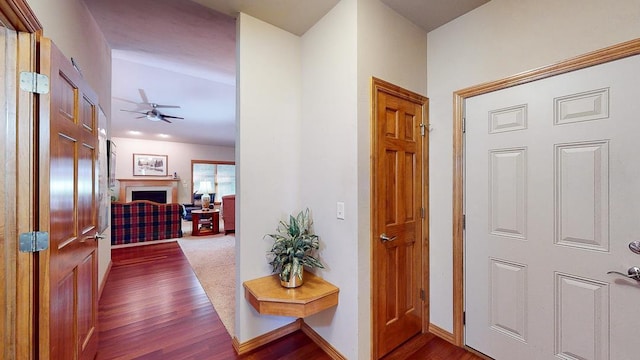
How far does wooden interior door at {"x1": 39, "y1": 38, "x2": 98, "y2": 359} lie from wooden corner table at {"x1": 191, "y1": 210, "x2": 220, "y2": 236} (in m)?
4.31

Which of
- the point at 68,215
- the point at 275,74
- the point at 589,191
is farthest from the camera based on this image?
the point at 275,74

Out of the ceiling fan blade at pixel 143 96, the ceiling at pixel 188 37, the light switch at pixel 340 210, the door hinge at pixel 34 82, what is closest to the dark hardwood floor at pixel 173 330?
the light switch at pixel 340 210

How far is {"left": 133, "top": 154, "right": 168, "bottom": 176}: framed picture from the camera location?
8.20 meters

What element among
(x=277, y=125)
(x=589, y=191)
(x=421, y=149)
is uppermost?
(x=277, y=125)

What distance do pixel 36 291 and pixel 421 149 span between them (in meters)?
2.54

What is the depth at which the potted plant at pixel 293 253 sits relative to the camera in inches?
74.8

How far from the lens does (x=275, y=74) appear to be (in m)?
2.16

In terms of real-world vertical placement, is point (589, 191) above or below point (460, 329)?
above

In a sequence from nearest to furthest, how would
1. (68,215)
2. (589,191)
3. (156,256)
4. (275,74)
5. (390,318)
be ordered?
1. (68,215)
2. (589,191)
3. (390,318)
4. (275,74)
5. (156,256)

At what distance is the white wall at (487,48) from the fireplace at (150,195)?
891 cm

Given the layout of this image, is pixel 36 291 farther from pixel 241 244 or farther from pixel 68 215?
pixel 241 244

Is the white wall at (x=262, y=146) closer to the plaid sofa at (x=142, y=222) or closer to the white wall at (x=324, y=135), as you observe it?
the white wall at (x=324, y=135)

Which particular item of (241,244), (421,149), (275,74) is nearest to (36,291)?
(241,244)

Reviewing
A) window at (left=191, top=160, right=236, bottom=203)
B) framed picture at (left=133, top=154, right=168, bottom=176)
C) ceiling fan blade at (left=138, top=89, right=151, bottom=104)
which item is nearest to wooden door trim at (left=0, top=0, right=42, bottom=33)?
ceiling fan blade at (left=138, top=89, right=151, bottom=104)
